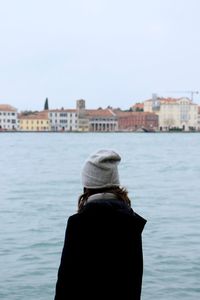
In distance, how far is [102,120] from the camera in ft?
493

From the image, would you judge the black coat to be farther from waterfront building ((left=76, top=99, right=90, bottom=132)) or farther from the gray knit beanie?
waterfront building ((left=76, top=99, right=90, bottom=132))

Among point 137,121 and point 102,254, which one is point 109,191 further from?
point 137,121

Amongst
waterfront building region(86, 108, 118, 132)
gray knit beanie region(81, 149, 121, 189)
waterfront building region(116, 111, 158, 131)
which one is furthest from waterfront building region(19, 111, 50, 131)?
gray knit beanie region(81, 149, 121, 189)

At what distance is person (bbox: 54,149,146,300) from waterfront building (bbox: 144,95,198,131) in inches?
5886

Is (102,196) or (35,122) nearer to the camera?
(102,196)

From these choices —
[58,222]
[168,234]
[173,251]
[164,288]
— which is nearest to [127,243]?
[164,288]

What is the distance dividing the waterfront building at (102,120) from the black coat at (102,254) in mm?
144283

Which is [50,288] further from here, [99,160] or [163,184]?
[163,184]

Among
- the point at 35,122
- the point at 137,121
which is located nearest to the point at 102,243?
the point at 35,122

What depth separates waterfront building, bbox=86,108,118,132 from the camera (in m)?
148

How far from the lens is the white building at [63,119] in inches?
5782

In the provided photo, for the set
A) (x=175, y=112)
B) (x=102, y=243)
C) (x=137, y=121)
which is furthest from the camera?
(x=175, y=112)

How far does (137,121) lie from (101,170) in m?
150

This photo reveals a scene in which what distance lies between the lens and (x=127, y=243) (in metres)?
2.40
